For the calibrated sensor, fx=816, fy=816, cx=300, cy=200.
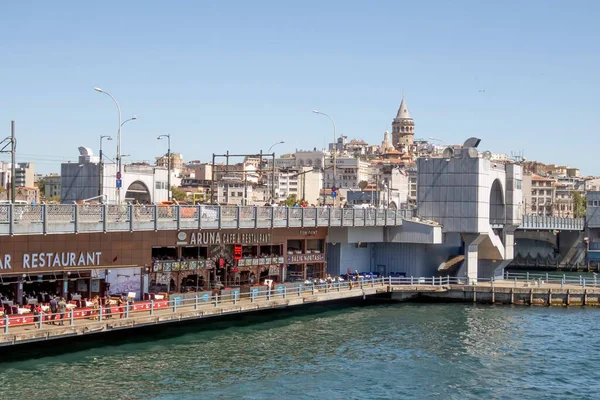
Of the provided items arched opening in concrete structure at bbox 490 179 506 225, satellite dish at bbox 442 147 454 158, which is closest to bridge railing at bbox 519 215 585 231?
arched opening in concrete structure at bbox 490 179 506 225

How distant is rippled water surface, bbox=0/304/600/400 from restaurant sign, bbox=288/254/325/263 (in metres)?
6.49

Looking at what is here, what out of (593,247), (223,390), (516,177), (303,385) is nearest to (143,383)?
(223,390)

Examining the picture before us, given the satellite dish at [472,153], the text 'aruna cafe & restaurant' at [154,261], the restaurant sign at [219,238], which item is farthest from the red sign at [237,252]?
the satellite dish at [472,153]

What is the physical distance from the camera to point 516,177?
260ft

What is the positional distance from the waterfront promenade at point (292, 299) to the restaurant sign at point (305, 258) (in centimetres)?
374

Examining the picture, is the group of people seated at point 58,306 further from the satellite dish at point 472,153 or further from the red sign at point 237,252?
the satellite dish at point 472,153

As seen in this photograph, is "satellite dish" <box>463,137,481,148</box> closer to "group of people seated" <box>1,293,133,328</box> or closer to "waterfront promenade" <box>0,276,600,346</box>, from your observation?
"waterfront promenade" <box>0,276,600,346</box>

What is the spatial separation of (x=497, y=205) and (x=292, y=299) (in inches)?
1165

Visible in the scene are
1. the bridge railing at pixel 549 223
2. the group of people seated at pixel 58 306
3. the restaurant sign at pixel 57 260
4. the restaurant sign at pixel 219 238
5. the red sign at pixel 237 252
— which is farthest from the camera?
the bridge railing at pixel 549 223

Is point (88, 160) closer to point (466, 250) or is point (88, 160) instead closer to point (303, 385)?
point (466, 250)

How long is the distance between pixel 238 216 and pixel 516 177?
35309 mm

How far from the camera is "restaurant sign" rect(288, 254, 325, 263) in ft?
214

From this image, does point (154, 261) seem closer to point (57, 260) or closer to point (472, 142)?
point (57, 260)

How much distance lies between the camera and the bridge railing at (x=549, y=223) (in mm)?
123250
